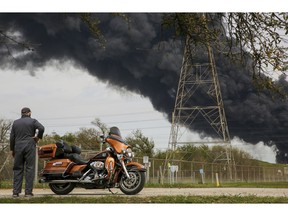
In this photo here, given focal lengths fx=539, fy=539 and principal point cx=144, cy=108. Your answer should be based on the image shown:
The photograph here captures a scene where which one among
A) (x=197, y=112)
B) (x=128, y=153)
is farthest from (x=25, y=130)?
(x=197, y=112)

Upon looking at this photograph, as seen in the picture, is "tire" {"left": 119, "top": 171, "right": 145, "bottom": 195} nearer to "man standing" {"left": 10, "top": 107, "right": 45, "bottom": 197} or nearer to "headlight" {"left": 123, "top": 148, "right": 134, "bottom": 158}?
"headlight" {"left": 123, "top": 148, "right": 134, "bottom": 158}

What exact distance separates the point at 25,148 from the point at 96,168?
107 centimetres

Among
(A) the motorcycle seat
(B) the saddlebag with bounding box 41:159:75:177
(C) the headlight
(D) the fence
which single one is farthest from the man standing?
(D) the fence

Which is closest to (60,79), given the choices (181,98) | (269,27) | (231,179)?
(269,27)

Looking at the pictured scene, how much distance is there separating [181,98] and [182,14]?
316 inches

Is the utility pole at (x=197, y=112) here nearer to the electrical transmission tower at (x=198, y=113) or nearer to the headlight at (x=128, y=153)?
the electrical transmission tower at (x=198, y=113)

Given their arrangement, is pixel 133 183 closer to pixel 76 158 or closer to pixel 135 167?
pixel 135 167

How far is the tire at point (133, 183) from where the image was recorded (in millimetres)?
7258

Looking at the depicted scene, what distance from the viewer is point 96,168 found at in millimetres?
7426

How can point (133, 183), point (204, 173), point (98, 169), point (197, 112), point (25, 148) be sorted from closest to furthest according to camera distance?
point (25, 148), point (133, 183), point (98, 169), point (197, 112), point (204, 173)
